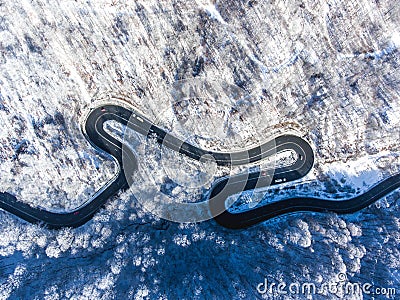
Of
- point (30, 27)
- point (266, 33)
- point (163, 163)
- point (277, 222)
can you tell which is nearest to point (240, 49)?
point (266, 33)

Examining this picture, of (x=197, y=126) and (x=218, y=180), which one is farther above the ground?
(x=197, y=126)

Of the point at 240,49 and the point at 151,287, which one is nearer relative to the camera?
the point at 151,287

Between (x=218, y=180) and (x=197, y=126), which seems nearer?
(x=197, y=126)

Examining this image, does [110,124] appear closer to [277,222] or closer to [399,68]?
[277,222]

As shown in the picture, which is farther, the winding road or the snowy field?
the winding road
